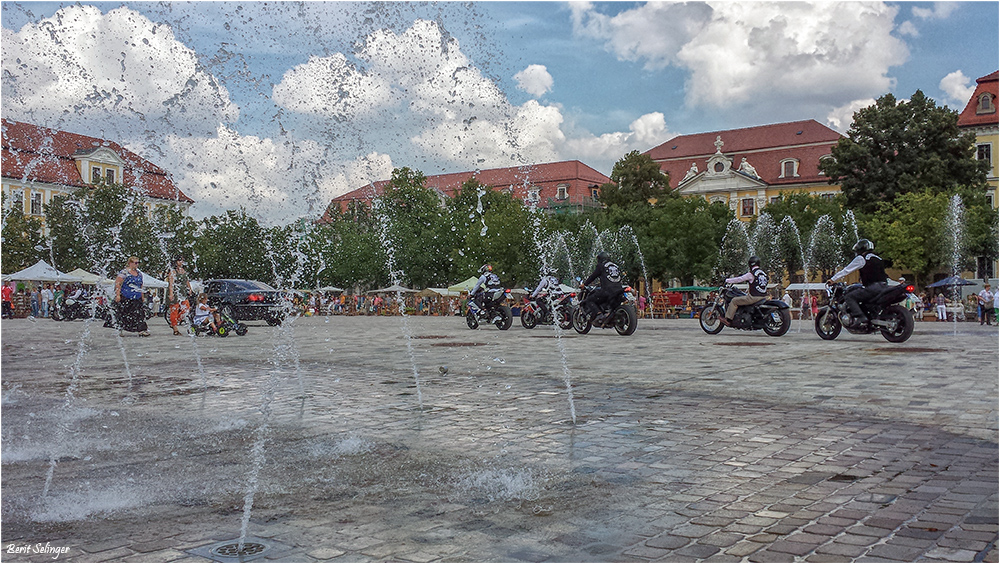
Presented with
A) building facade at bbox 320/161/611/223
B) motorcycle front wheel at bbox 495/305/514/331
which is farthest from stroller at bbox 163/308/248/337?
building facade at bbox 320/161/611/223

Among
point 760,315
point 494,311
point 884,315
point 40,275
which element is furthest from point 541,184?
point 884,315

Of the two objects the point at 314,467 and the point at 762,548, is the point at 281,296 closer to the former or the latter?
the point at 314,467

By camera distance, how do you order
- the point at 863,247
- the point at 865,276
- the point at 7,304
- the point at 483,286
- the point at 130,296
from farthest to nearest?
the point at 7,304
the point at 483,286
the point at 130,296
the point at 865,276
the point at 863,247

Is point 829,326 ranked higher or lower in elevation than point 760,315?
lower

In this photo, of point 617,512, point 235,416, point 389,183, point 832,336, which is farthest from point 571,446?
point 389,183

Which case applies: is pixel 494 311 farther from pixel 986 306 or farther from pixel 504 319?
pixel 986 306

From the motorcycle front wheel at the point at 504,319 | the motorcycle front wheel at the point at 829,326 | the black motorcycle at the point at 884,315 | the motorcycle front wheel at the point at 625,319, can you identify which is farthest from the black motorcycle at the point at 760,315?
the motorcycle front wheel at the point at 504,319

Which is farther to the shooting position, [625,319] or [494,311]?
[494,311]

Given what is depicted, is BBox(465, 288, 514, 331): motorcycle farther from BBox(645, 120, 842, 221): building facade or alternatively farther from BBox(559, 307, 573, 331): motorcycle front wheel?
BBox(645, 120, 842, 221): building facade

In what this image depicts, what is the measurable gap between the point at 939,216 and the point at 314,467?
5135 cm

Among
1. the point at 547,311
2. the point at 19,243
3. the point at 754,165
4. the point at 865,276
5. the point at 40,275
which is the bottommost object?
the point at 547,311

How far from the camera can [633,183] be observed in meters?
68.5

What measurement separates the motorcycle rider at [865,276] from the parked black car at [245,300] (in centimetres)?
1777

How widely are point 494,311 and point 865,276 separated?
996 centimetres
